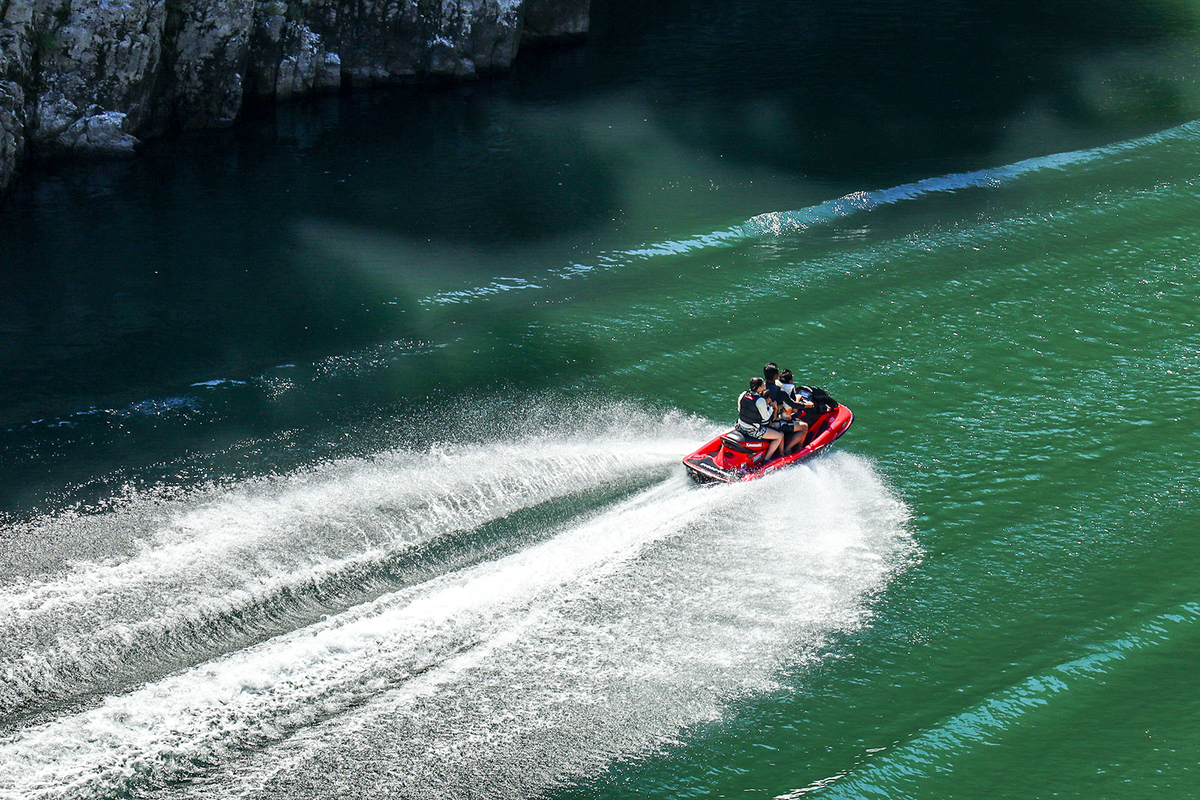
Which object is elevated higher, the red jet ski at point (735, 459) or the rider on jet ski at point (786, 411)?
the rider on jet ski at point (786, 411)

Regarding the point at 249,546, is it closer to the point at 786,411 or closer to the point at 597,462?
the point at 597,462

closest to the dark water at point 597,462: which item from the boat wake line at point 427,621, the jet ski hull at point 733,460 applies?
the boat wake line at point 427,621

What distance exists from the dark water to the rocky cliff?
1.60 metres

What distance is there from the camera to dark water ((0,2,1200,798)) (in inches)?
630

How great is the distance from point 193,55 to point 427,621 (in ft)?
95.8

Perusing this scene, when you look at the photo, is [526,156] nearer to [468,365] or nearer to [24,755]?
[468,365]

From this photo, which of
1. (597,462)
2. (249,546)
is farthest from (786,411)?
(249,546)

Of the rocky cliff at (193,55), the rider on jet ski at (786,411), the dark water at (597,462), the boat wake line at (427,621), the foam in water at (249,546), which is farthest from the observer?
the rocky cliff at (193,55)

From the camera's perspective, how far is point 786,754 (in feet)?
52.8

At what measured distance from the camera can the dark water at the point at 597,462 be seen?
1600 centimetres

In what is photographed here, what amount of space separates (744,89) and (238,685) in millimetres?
36405

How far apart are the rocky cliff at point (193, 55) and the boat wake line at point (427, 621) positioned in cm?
2224

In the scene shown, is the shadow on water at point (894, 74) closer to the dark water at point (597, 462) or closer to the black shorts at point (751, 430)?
the dark water at point (597, 462)

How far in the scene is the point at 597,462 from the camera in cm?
2223
